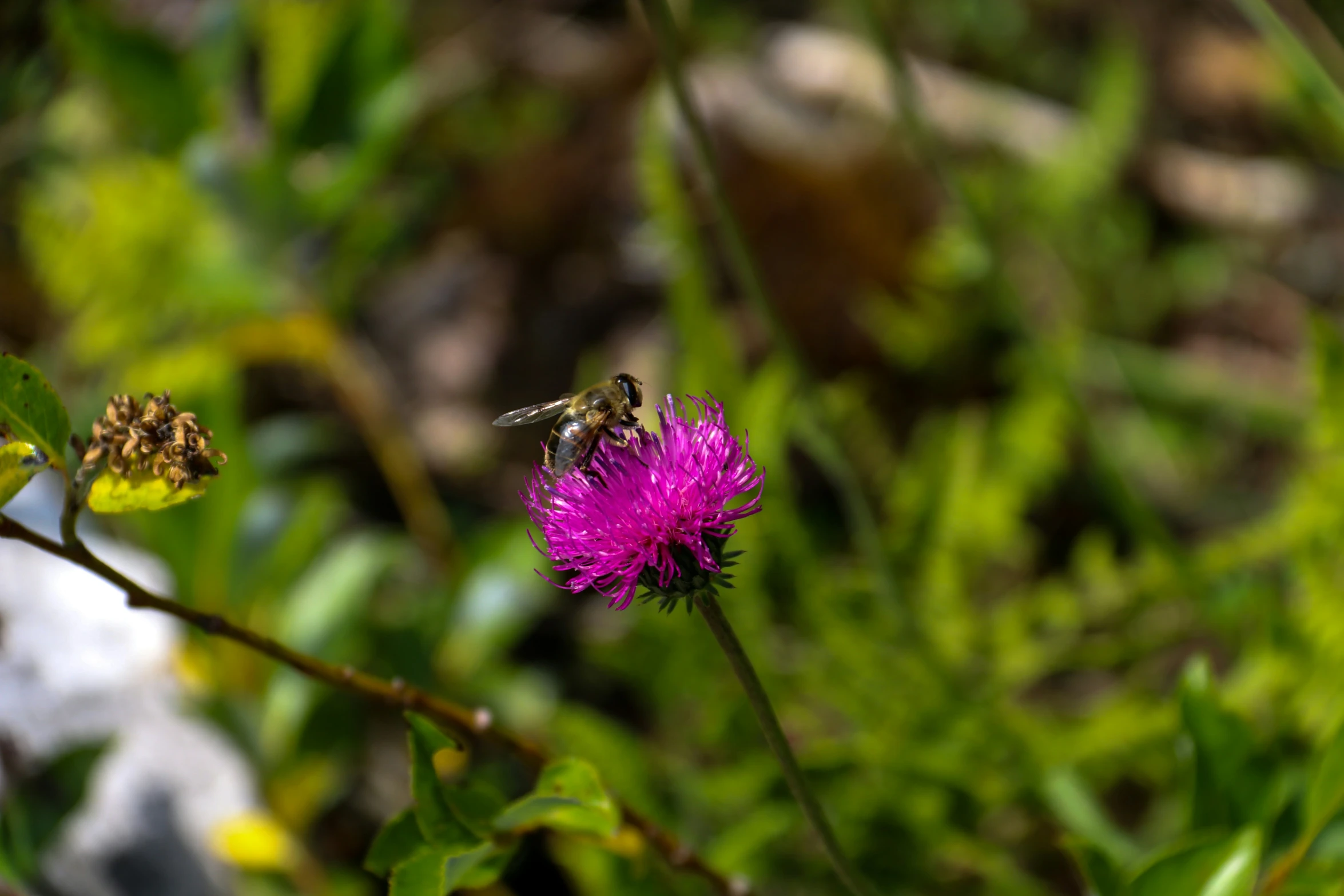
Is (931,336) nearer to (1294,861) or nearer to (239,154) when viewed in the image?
(239,154)

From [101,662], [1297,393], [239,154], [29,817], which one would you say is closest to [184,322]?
[239,154]

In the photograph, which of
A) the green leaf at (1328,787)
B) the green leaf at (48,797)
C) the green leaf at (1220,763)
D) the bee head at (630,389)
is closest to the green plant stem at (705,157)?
the bee head at (630,389)

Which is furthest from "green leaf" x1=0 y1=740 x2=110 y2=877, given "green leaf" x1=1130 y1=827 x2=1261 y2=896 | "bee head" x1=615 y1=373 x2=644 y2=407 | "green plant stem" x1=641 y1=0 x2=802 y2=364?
"green leaf" x1=1130 y1=827 x2=1261 y2=896

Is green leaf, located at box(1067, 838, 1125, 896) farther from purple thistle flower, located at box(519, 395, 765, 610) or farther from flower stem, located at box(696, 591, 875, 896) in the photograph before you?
purple thistle flower, located at box(519, 395, 765, 610)

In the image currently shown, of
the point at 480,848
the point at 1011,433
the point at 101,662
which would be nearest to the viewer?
the point at 480,848

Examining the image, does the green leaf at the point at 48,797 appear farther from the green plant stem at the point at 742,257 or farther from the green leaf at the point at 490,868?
the green plant stem at the point at 742,257
